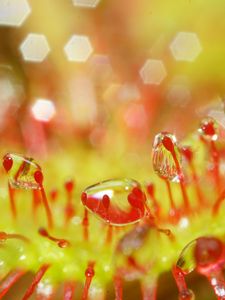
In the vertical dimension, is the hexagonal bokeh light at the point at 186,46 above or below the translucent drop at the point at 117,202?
above

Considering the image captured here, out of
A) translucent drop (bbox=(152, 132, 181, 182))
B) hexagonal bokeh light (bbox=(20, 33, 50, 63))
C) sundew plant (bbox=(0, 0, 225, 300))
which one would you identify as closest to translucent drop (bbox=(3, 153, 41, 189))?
sundew plant (bbox=(0, 0, 225, 300))

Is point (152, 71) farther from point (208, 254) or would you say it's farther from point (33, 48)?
point (208, 254)

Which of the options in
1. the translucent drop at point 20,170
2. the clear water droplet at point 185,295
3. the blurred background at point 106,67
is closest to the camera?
the clear water droplet at point 185,295

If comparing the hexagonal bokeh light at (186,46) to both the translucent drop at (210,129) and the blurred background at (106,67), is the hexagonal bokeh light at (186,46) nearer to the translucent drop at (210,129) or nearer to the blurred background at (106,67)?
the blurred background at (106,67)

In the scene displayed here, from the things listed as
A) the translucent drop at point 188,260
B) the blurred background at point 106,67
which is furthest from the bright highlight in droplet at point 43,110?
the translucent drop at point 188,260

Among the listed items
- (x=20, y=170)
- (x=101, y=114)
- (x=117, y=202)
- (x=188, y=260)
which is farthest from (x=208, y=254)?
(x=101, y=114)

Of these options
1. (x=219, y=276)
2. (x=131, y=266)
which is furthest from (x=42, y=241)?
(x=219, y=276)

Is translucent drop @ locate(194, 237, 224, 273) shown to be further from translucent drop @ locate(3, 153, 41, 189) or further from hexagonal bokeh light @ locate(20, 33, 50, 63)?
hexagonal bokeh light @ locate(20, 33, 50, 63)
